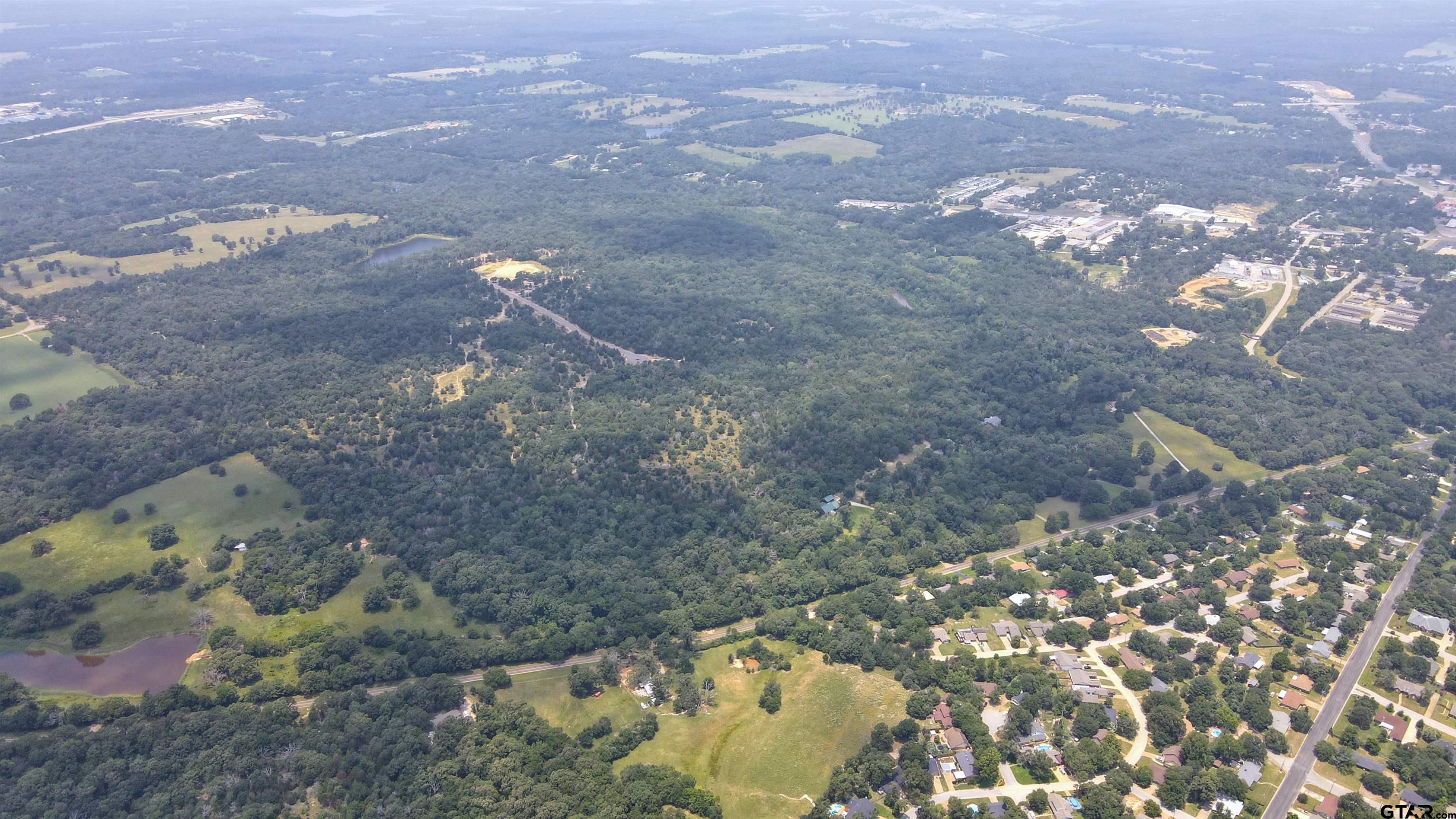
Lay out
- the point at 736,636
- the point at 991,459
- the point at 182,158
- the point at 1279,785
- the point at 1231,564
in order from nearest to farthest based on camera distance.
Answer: the point at 1279,785, the point at 736,636, the point at 1231,564, the point at 991,459, the point at 182,158

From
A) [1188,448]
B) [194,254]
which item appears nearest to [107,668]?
[194,254]

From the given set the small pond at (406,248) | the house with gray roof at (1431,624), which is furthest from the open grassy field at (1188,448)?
the small pond at (406,248)

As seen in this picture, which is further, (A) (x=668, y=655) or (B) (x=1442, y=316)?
(B) (x=1442, y=316)

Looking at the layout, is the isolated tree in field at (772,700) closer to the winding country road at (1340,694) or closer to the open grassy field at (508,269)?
the winding country road at (1340,694)

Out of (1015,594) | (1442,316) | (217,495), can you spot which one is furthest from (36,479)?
(1442,316)

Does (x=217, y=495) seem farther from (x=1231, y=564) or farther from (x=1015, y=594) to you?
(x=1231, y=564)

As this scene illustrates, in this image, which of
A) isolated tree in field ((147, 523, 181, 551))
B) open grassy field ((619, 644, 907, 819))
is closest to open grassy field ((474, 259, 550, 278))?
isolated tree in field ((147, 523, 181, 551))

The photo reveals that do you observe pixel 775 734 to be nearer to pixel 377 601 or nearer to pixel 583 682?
pixel 583 682
